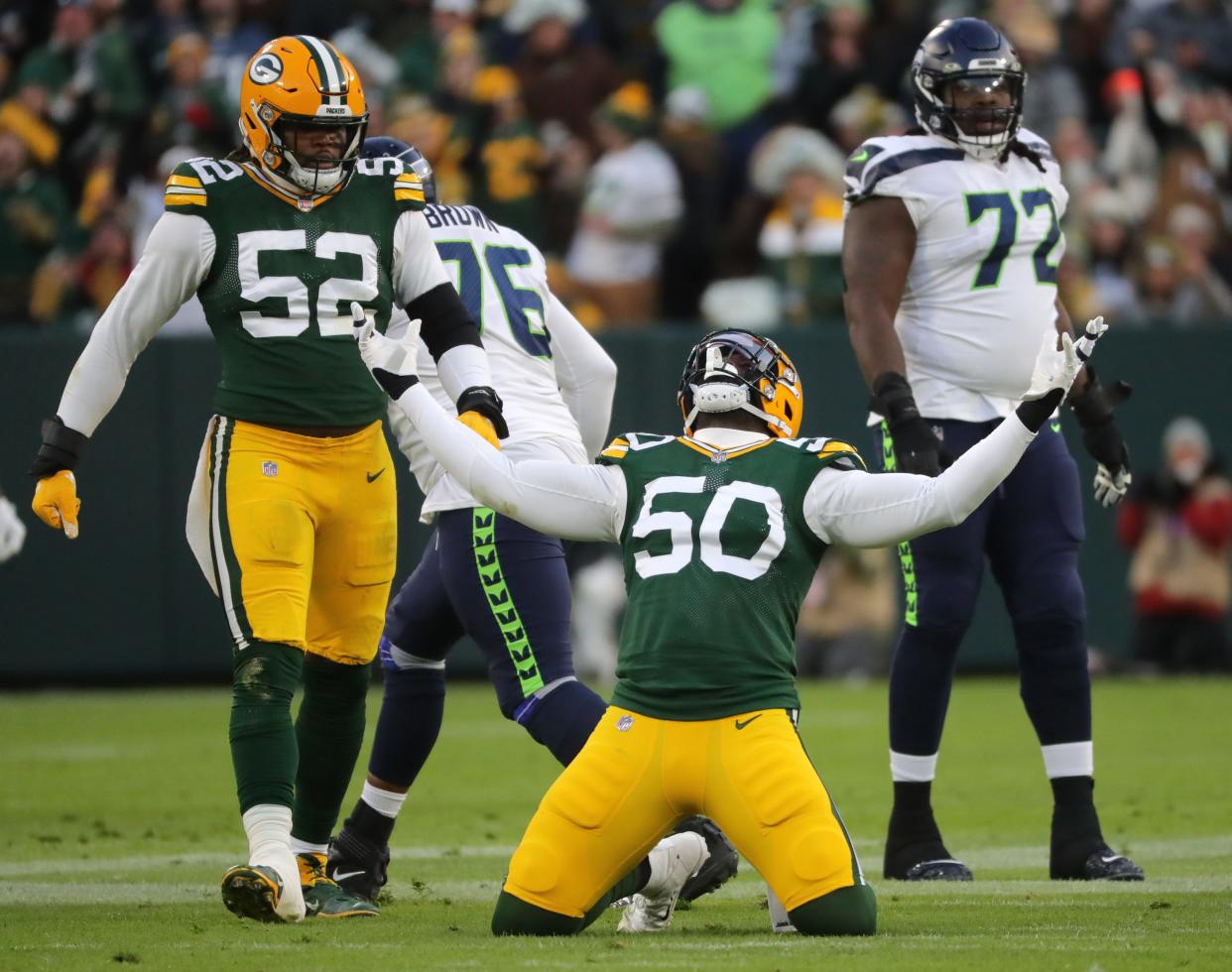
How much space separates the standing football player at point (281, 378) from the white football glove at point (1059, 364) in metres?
1.38

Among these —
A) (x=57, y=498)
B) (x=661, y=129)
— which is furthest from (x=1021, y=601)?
(x=661, y=129)

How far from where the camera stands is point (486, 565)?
5.86m

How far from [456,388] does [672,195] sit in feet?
29.0

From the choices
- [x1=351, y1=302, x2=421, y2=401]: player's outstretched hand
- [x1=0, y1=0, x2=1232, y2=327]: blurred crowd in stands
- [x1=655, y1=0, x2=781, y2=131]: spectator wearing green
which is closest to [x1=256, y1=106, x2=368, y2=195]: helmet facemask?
[x1=351, y1=302, x2=421, y2=401]: player's outstretched hand

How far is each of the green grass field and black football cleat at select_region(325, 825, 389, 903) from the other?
105mm

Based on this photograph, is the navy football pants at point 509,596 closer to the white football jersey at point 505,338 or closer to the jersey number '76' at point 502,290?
the white football jersey at point 505,338

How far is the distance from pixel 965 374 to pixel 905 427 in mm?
452

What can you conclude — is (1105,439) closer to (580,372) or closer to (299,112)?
(580,372)

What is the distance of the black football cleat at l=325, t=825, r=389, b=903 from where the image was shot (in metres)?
6.06

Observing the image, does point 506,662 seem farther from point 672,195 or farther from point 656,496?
point 672,195

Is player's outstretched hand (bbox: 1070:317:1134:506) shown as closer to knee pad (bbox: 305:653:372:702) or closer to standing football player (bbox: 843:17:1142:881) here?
standing football player (bbox: 843:17:1142:881)

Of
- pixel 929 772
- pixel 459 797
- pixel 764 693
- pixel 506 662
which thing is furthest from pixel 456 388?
pixel 459 797

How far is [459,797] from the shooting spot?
29.2 feet

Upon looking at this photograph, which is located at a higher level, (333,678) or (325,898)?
(333,678)
